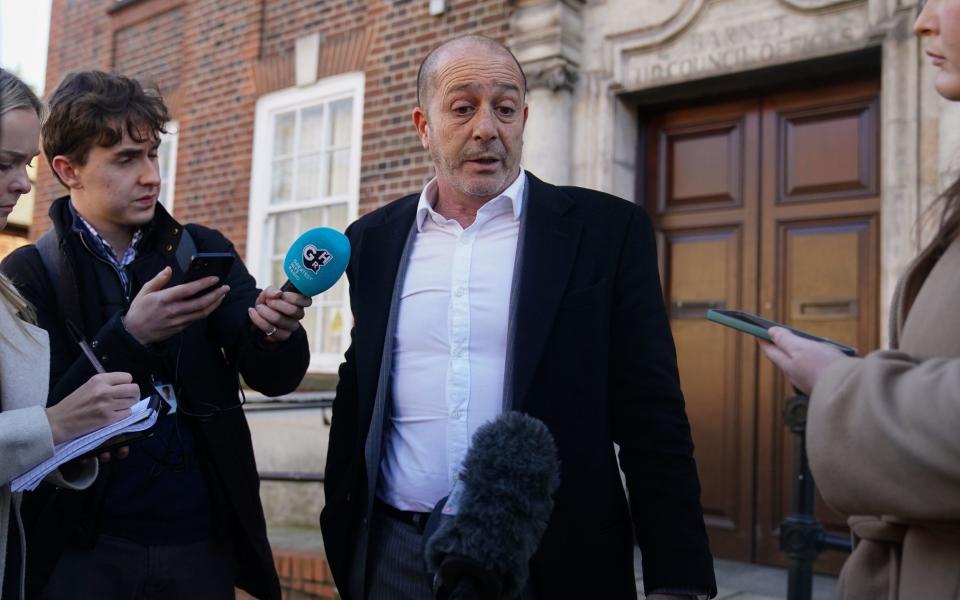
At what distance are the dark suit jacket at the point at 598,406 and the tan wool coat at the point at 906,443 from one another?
0.55 meters

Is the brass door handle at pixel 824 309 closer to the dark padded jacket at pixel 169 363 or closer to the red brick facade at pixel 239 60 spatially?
the red brick facade at pixel 239 60

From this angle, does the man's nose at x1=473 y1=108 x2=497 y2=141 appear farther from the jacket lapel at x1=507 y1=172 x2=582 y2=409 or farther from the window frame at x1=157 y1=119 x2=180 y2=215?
the window frame at x1=157 y1=119 x2=180 y2=215

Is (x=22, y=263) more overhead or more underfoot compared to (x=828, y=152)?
more underfoot

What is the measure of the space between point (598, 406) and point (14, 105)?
152 cm

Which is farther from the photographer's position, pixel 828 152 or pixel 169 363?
pixel 828 152

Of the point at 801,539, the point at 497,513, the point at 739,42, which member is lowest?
the point at 801,539

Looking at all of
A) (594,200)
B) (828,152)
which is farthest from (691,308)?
(594,200)

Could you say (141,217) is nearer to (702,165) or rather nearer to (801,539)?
(801,539)

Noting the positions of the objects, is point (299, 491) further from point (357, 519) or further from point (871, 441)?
point (871, 441)

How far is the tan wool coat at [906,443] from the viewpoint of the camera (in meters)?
1.22

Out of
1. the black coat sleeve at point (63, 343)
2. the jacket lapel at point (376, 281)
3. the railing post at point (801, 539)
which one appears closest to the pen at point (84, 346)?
the black coat sleeve at point (63, 343)

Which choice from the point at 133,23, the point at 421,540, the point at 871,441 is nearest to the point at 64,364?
the point at 421,540

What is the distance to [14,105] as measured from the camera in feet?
6.23

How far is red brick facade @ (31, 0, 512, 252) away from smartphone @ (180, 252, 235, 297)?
13.6ft
